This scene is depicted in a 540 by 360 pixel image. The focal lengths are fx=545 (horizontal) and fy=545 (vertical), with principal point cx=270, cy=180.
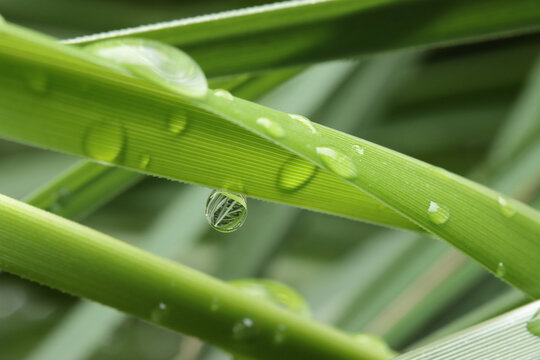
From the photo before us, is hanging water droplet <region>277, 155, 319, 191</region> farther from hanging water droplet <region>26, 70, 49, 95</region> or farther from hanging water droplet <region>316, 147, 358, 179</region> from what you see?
hanging water droplet <region>26, 70, 49, 95</region>

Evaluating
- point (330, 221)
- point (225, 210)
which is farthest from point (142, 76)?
point (330, 221)

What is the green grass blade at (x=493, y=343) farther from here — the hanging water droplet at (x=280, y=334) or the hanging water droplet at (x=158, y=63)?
the hanging water droplet at (x=158, y=63)

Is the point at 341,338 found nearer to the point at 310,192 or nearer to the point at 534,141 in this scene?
the point at 310,192

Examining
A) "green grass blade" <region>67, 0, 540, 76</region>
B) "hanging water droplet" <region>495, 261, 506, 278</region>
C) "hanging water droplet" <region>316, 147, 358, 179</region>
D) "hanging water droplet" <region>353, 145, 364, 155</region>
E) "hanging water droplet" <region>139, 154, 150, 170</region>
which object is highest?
"green grass blade" <region>67, 0, 540, 76</region>

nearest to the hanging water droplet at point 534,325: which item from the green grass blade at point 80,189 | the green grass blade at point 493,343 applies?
the green grass blade at point 493,343

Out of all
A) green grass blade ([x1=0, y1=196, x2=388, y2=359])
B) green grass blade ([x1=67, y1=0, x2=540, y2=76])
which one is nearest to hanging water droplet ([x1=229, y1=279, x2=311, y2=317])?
green grass blade ([x1=0, y1=196, x2=388, y2=359])

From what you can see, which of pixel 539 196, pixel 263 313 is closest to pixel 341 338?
pixel 263 313

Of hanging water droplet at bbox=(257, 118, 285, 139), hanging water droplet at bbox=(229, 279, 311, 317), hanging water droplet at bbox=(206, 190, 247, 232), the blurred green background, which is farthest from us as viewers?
the blurred green background
